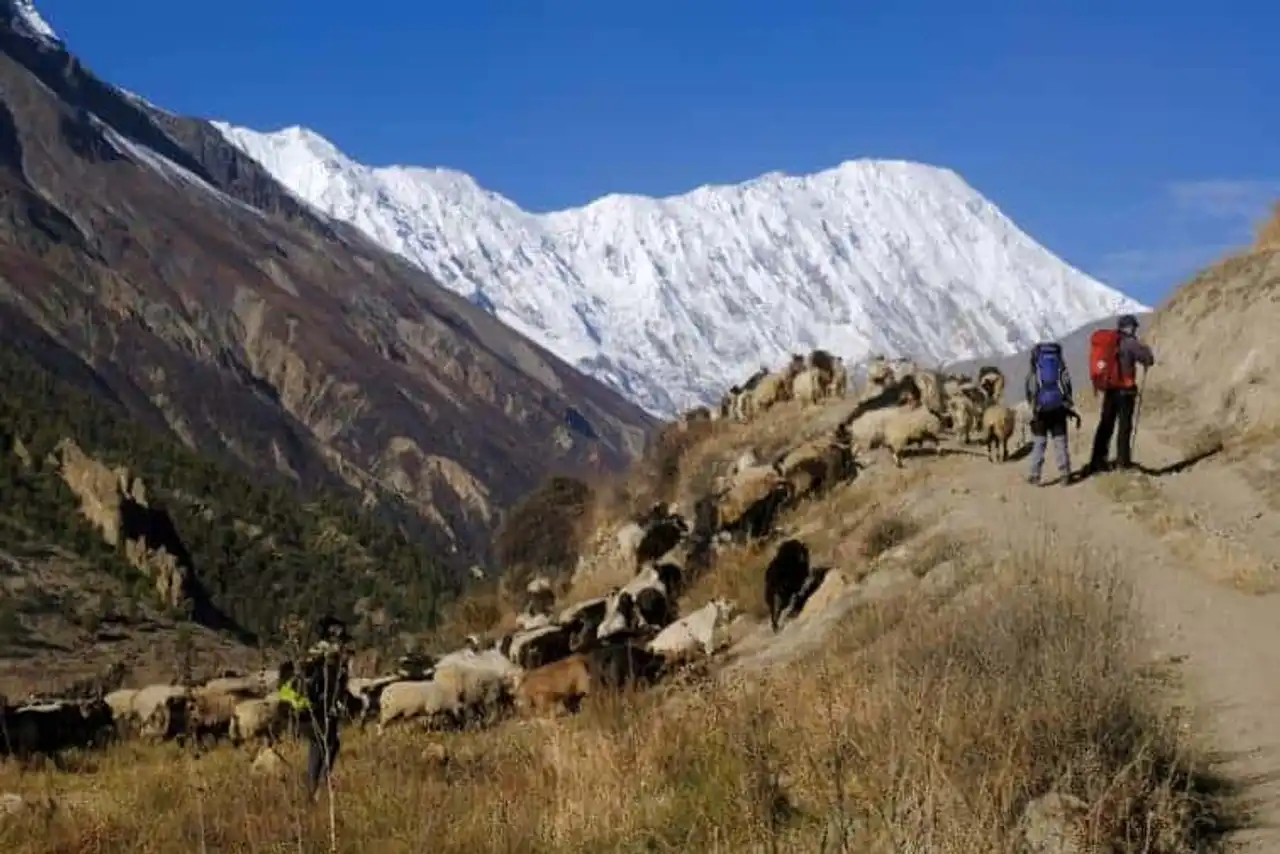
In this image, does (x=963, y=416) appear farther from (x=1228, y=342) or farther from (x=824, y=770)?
(x=824, y=770)

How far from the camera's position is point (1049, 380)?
55.7ft

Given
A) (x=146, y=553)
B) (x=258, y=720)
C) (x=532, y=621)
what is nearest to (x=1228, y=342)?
(x=532, y=621)

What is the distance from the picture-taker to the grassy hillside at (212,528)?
262 feet

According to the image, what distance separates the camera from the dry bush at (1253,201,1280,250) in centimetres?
2811

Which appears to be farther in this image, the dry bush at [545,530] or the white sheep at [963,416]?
the dry bush at [545,530]

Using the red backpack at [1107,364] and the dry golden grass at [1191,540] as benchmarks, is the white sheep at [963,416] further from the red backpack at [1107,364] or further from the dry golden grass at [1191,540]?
the dry golden grass at [1191,540]

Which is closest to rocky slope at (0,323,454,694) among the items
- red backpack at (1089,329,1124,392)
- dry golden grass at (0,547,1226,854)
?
red backpack at (1089,329,1124,392)

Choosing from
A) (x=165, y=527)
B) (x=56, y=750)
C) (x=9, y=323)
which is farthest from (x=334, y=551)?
(x=56, y=750)

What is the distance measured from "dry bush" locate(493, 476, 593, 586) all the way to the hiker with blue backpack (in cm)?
1784

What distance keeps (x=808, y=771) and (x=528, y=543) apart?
31.8 m

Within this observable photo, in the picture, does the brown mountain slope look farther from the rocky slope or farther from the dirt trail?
the rocky slope

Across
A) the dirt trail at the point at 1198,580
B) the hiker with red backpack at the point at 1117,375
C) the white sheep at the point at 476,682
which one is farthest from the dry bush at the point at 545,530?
the white sheep at the point at 476,682

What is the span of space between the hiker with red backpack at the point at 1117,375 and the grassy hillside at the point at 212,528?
6288 cm

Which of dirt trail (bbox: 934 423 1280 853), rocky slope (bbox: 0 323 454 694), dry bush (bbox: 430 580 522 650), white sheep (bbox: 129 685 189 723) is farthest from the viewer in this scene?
rocky slope (bbox: 0 323 454 694)
